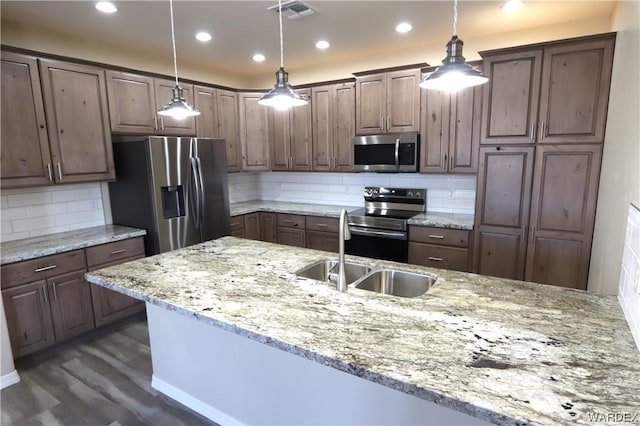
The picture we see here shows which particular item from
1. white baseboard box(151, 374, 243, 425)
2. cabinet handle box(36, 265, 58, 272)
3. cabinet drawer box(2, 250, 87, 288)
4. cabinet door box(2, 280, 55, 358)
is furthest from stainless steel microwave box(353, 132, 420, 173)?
cabinet door box(2, 280, 55, 358)

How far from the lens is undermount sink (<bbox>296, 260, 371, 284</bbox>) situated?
2.05 metres

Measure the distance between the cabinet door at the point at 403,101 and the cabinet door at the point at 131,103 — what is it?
2.46 m

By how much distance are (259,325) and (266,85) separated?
4.38 m

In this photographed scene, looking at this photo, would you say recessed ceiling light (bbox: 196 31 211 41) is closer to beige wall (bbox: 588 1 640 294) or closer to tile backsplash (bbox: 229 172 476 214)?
tile backsplash (bbox: 229 172 476 214)

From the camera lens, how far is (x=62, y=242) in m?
2.94

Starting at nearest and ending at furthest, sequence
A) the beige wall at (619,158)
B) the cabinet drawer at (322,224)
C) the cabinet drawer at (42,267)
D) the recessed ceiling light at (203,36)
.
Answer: the beige wall at (619,158) < the cabinet drawer at (42,267) < the recessed ceiling light at (203,36) < the cabinet drawer at (322,224)

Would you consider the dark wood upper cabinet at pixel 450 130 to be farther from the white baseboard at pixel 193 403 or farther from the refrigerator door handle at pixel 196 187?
the white baseboard at pixel 193 403

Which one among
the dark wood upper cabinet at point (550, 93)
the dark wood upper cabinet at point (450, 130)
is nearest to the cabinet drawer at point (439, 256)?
the dark wood upper cabinet at point (450, 130)

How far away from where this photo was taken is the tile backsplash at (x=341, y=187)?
3.82 m

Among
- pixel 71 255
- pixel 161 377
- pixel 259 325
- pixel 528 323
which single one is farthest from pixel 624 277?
pixel 71 255

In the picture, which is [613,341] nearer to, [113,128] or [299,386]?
[299,386]

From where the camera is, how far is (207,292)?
5.47 feet

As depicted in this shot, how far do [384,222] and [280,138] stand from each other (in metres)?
1.85

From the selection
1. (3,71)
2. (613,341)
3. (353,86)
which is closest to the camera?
(613,341)
